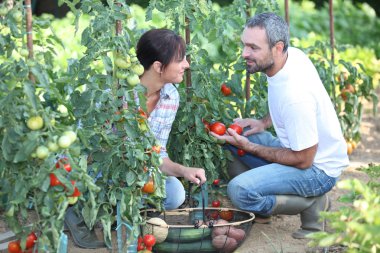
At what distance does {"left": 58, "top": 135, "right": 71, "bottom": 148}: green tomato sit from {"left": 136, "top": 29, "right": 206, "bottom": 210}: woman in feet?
3.12

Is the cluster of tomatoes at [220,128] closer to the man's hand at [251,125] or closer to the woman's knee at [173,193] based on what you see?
the man's hand at [251,125]

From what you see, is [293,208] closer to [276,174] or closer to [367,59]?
[276,174]

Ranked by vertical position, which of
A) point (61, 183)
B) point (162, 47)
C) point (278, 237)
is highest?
point (162, 47)

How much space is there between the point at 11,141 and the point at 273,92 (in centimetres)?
151

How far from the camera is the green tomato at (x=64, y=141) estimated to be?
117 inches

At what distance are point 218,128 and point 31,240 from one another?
4.31ft

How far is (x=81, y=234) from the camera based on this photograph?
3977 mm

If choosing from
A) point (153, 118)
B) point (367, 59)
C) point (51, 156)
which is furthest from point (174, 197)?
point (367, 59)

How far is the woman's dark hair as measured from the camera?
3930 millimetres

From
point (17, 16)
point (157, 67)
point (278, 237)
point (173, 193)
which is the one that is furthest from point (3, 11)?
point (278, 237)

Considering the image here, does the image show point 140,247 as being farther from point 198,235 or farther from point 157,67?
point 157,67

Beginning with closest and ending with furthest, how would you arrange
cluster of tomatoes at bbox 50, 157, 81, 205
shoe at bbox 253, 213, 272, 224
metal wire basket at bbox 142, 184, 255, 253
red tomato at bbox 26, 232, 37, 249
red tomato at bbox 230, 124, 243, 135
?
cluster of tomatoes at bbox 50, 157, 81, 205
red tomato at bbox 26, 232, 37, 249
metal wire basket at bbox 142, 184, 255, 253
red tomato at bbox 230, 124, 243, 135
shoe at bbox 253, 213, 272, 224

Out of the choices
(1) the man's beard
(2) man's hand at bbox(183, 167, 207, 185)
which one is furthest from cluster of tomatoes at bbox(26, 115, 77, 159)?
(1) the man's beard

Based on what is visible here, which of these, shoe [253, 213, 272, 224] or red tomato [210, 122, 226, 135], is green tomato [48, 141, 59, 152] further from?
shoe [253, 213, 272, 224]
